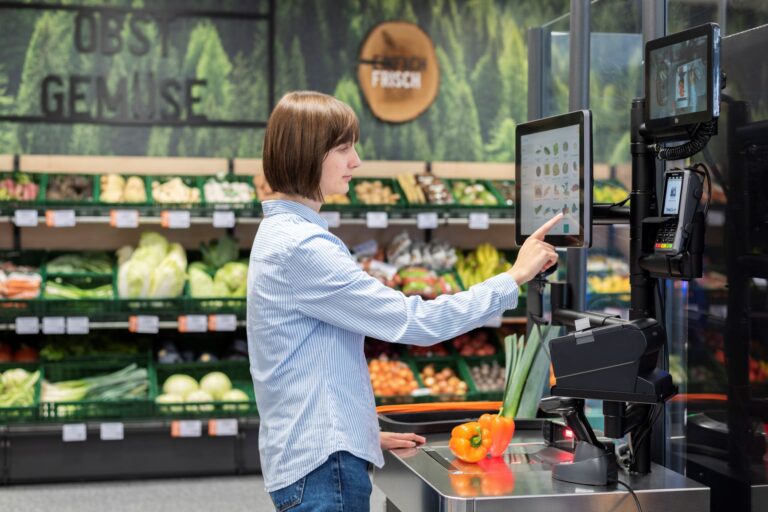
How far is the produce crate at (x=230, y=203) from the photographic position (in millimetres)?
5785

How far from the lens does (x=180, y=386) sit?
5684mm

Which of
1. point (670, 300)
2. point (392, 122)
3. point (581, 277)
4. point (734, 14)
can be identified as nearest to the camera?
point (734, 14)

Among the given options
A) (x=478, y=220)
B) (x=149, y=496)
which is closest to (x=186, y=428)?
(x=149, y=496)

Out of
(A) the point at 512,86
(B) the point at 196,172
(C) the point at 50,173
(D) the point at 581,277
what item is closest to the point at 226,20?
(B) the point at 196,172

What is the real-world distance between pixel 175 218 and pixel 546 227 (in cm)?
376

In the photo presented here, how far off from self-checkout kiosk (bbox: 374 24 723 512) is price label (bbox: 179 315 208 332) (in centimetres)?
328

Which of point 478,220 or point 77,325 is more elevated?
point 478,220

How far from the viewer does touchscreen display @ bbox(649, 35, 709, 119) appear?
2.05 metres

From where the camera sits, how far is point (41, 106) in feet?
20.6

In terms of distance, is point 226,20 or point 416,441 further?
point 226,20

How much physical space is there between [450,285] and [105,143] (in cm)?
232

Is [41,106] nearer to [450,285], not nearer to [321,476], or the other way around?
[450,285]

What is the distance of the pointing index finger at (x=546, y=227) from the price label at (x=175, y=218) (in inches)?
145

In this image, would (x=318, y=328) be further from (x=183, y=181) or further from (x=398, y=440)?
(x=183, y=181)
